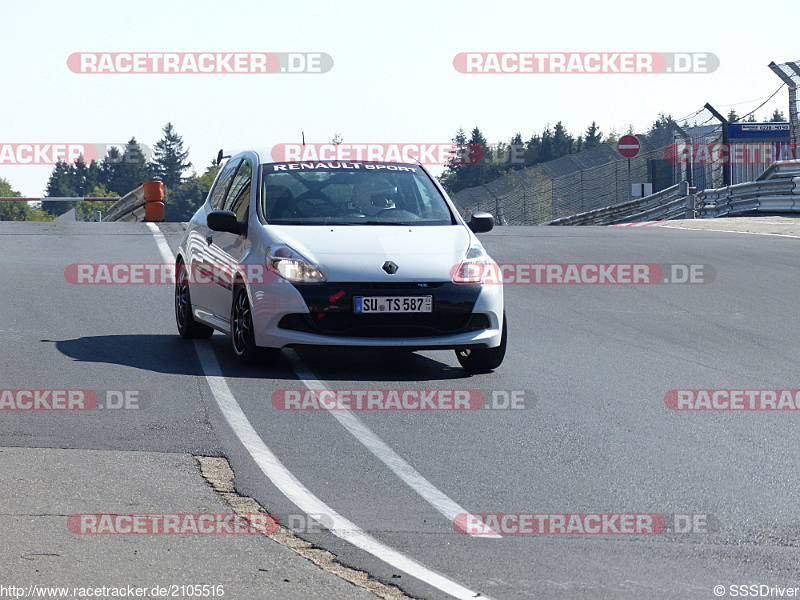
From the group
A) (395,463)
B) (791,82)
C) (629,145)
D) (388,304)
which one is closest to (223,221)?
(388,304)

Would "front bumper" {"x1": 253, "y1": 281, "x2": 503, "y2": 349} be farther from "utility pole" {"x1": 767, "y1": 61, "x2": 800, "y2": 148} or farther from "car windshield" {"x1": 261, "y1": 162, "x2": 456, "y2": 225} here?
"utility pole" {"x1": 767, "y1": 61, "x2": 800, "y2": 148}

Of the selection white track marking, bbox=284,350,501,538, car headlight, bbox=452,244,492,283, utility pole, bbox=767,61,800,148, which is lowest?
white track marking, bbox=284,350,501,538

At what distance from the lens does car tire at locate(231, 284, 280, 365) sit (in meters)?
8.98

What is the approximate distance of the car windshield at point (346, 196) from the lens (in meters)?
9.52

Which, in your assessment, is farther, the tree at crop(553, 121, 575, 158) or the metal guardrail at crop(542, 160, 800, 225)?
the tree at crop(553, 121, 575, 158)

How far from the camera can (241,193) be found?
10070 mm

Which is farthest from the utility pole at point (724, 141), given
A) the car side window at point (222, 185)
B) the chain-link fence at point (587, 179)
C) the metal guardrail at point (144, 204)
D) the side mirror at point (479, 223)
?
the side mirror at point (479, 223)

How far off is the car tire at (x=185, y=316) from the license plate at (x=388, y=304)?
7.98ft

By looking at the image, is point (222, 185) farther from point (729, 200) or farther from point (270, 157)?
point (729, 200)

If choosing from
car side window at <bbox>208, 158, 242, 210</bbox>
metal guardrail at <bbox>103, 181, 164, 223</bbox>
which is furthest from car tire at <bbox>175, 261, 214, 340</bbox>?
metal guardrail at <bbox>103, 181, 164, 223</bbox>

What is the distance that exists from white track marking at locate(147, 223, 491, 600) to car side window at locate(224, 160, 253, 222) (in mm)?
1408

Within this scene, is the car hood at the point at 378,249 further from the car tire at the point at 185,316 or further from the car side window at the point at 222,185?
the car tire at the point at 185,316

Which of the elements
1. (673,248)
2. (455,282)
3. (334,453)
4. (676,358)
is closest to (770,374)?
(676,358)

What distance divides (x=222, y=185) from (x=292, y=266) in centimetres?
246
